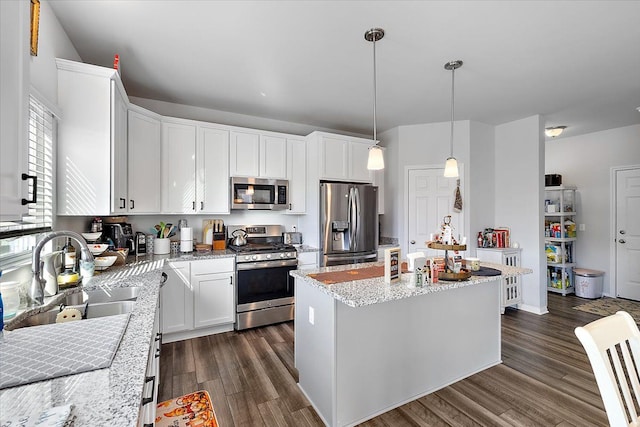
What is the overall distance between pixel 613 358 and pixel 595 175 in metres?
5.26

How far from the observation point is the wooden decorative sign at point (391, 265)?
6.64 feet

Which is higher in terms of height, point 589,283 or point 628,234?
point 628,234

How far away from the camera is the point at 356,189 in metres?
3.94

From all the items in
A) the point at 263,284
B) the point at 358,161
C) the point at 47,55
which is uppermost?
the point at 47,55

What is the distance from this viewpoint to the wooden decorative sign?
203cm

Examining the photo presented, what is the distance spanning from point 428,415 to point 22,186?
250 cm

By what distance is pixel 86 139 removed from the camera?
2154 millimetres

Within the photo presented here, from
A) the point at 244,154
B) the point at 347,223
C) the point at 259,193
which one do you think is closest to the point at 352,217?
the point at 347,223

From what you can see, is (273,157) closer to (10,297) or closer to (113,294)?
(113,294)

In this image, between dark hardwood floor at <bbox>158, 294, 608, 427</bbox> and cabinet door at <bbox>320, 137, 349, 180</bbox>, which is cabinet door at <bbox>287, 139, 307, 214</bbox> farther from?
dark hardwood floor at <bbox>158, 294, 608, 427</bbox>

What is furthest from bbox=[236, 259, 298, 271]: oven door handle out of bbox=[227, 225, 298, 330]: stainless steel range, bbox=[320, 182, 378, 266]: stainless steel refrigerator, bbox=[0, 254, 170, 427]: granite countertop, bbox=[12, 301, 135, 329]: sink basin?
bbox=[0, 254, 170, 427]: granite countertop

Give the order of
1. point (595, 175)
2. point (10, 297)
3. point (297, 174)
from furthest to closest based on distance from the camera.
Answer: point (595, 175), point (297, 174), point (10, 297)

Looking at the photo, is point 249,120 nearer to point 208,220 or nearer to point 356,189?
point 208,220

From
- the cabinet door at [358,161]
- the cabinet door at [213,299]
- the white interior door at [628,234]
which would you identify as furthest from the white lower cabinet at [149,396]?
the white interior door at [628,234]
